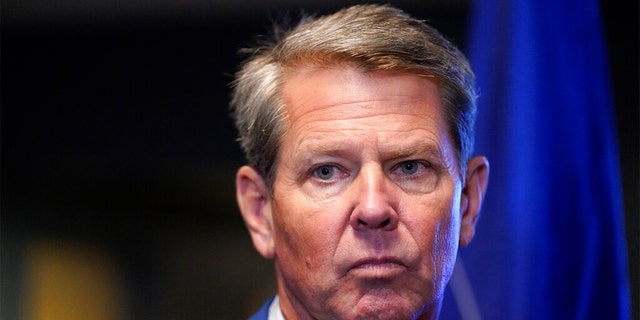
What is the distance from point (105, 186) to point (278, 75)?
1.68m

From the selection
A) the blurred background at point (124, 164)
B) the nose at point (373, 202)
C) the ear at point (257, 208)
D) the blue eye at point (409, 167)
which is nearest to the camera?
the nose at point (373, 202)

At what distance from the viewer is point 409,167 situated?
7.11 ft

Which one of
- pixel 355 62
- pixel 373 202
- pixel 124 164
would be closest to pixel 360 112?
pixel 355 62

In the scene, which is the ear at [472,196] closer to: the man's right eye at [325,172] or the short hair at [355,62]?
the short hair at [355,62]

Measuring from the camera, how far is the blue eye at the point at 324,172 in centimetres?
215

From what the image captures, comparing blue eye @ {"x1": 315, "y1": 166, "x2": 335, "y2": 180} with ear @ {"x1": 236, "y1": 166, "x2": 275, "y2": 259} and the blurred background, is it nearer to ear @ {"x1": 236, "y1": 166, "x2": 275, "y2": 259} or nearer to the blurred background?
ear @ {"x1": 236, "y1": 166, "x2": 275, "y2": 259}

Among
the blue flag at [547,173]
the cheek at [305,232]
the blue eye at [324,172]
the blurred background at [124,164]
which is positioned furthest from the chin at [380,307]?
the blurred background at [124,164]

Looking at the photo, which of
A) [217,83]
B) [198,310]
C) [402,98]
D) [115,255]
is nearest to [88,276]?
[115,255]

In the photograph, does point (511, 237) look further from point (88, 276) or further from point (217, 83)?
point (88, 276)

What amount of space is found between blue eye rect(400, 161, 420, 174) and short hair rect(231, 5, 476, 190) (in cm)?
14

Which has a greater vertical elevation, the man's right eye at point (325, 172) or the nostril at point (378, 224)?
the man's right eye at point (325, 172)

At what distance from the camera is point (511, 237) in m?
2.81

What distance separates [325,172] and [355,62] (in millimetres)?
242

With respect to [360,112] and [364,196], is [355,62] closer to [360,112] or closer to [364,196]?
[360,112]
